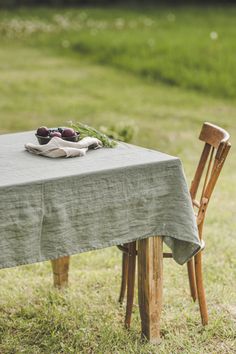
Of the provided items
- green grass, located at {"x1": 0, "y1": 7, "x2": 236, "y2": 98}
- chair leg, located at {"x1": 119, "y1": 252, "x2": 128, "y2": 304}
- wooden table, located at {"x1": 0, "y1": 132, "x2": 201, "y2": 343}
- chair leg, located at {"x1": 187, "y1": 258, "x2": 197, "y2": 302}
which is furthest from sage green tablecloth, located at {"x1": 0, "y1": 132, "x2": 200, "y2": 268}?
green grass, located at {"x1": 0, "y1": 7, "x2": 236, "y2": 98}

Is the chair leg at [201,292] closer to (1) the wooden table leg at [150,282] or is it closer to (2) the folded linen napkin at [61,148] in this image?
(1) the wooden table leg at [150,282]

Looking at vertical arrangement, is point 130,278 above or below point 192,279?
above

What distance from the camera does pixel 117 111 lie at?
39.0ft

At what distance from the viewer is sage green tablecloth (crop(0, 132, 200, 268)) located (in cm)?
343

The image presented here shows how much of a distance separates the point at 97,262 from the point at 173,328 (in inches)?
50.9

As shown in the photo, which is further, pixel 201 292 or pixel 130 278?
pixel 201 292

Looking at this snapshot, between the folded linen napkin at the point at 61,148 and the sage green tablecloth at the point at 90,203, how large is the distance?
0.12 ft

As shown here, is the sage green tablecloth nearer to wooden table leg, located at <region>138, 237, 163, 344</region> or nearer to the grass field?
wooden table leg, located at <region>138, 237, 163, 344</region>

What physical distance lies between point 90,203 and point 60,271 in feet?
4.57

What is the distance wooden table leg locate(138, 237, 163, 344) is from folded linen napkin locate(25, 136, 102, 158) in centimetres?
61

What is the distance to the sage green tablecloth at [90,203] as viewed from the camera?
343cm

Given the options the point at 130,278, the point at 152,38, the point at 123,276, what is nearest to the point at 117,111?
the point at 152,38

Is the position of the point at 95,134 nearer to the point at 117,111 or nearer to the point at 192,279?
the point at 192,279

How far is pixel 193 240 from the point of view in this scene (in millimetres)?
3795
